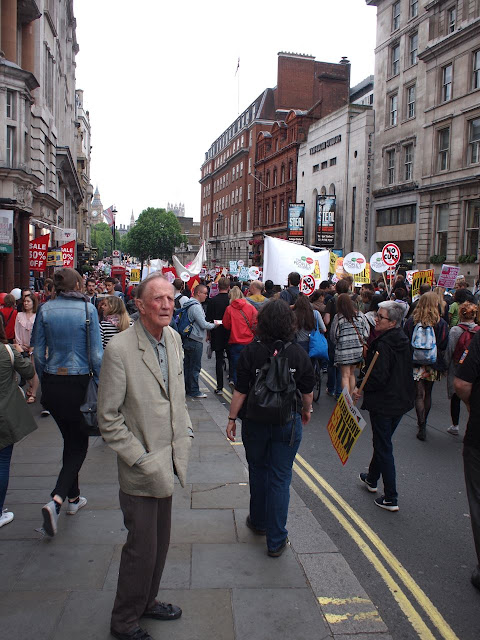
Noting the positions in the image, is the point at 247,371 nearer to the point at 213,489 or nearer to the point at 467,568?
the point at 213,489

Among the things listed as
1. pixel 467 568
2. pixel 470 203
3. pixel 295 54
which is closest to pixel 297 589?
pixel 467 568

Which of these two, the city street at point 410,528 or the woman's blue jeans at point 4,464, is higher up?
the woman's blue jeans at point 4,464

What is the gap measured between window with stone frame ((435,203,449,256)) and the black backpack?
27.6m

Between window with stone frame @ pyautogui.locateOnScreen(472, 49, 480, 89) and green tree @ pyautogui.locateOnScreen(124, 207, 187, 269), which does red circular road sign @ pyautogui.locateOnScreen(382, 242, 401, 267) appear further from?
green tree @ pyautogui.locateOnScreen(124, 207, 187, 269)

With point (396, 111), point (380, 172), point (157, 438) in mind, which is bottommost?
point (157, 438)

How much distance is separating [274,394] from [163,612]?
152cm

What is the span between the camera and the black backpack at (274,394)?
12.7ft

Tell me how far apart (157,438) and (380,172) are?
3486cm

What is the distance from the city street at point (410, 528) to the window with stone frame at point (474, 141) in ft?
76.3

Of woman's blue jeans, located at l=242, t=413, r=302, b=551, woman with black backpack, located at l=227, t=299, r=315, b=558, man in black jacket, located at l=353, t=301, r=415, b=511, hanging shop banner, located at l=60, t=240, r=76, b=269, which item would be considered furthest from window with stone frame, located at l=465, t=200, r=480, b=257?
woman's blue jeans, located at l=242, t=413, r=302, b=551

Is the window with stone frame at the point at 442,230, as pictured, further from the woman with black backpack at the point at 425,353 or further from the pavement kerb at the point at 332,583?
the pavement kerb at the point at 332,583

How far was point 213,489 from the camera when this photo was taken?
17.4ft

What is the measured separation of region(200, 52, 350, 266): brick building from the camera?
1981 inches

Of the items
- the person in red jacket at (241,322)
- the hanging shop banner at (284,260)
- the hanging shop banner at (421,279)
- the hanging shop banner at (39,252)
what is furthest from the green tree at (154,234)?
the person in red jacket at (241,322)
